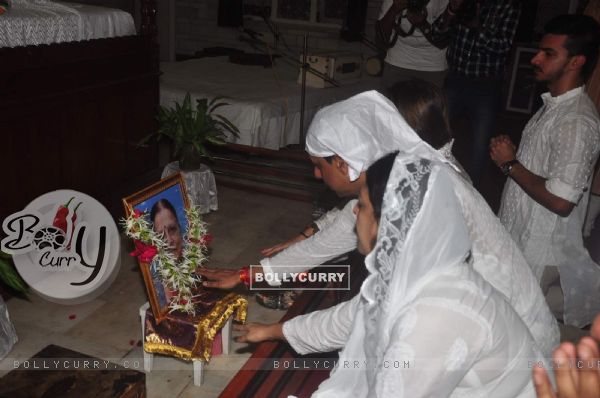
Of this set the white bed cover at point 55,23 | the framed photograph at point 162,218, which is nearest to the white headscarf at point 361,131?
the framed photograph at point 162,218

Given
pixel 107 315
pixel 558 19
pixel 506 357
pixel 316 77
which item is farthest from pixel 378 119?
pixel 316 77

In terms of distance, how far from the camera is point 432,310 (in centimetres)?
126

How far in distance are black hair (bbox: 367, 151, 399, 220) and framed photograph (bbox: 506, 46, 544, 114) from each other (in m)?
7.90

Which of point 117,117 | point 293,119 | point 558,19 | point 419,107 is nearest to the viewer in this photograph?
point 419,107

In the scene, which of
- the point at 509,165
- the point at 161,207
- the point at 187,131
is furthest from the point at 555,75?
the point at 187,131

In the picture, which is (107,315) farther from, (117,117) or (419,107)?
(419,107)

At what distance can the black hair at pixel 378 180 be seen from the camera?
57.2 inches

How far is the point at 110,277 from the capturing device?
12.0 feet

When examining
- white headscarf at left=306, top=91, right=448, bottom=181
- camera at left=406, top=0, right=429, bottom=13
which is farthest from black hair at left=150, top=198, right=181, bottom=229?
camera at left=406, top=0, right=429, bottom=13

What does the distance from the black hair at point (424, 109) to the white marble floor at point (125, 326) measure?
59.3 inches

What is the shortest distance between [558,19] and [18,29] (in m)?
2.92

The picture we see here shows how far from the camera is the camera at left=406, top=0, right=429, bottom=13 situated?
4.32 m

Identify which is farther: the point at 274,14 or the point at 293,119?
the point at 274,14

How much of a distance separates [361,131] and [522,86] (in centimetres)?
776
